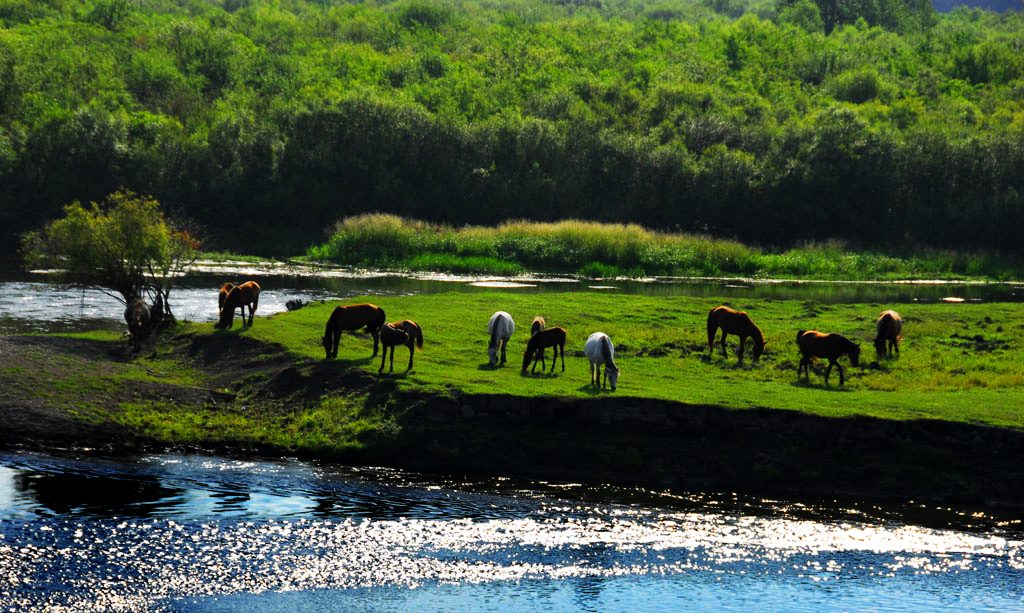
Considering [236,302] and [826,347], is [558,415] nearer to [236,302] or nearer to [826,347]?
[826,347]

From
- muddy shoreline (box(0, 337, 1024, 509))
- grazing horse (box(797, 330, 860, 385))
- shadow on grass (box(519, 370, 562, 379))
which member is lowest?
muddy shoreline (box(0, 337, 1024, 509))

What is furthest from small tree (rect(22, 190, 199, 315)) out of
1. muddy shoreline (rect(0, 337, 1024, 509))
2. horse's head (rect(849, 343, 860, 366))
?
horse's head (rect(849, 343, 860, 366))

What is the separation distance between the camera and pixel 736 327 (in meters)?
33.6

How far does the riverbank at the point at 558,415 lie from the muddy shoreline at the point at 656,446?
4 centimetres

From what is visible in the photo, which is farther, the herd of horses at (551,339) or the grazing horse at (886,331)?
the grazing horse at (886,331)

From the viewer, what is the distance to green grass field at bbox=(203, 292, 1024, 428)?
27.0 m

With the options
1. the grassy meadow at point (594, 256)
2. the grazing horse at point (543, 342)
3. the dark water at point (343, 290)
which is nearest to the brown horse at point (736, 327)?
the grazing horse at point (543, 342)

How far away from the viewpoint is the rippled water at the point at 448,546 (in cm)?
1866

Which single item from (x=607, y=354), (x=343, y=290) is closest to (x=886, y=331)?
(x=607, y=354)

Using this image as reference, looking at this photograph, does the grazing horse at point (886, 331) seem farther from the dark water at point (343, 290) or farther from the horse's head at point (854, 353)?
the dark water at point (343, 290)

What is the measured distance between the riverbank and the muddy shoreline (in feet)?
0.12

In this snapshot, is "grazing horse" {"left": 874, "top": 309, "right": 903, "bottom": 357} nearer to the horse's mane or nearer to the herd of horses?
the herd of horses

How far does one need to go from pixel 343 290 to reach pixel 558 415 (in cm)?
3164

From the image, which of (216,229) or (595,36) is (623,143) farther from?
(595,36)
